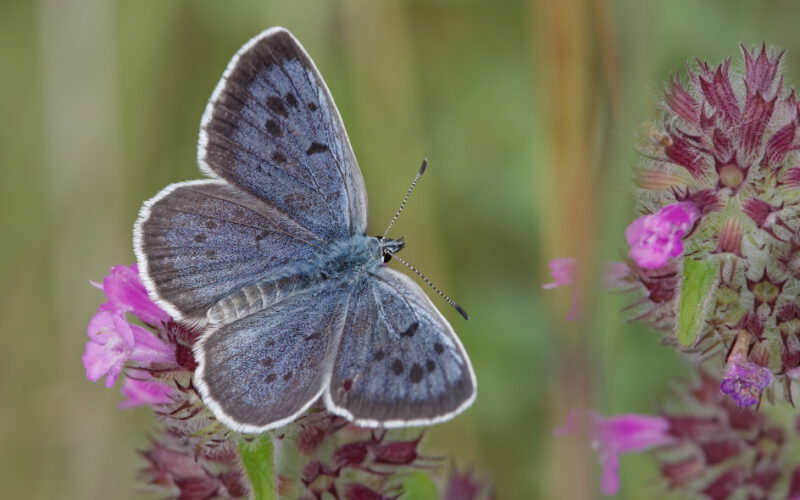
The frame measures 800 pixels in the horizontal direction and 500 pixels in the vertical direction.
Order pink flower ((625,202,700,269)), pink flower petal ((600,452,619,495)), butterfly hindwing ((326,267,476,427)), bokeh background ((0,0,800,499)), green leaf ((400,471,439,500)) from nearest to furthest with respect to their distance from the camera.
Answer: butterfly hindwing ((326,267,476,427)) < pink flower ((625,202,700,269)) < pink flower petal ((600,452,619,495)) < green leaf ((400,471,439,500)) < bokeh background ((0,0,800,499))

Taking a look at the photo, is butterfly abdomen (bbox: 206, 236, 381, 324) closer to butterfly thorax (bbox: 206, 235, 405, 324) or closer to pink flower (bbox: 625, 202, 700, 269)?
butterfly thorax (bbox: 206, 235, 405, 324)

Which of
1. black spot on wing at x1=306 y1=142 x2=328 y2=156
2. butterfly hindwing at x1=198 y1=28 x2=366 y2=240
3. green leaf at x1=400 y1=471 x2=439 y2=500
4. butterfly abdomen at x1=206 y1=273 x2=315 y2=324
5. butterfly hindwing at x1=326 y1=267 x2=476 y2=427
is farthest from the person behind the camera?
green leaf at x1=400 y1=471 x2=439 y2=500

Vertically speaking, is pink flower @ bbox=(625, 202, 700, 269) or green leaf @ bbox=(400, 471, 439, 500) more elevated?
pink flower @ bbox=(625, 202, 700, 269)

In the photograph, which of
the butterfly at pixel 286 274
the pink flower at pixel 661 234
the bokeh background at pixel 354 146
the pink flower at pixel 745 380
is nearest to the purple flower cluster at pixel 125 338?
the butterfly at pixel 286 274

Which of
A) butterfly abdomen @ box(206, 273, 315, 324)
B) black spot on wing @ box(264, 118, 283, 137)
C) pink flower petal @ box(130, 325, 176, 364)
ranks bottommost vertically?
pink flower petal @ box(130, 325, 176, 364)

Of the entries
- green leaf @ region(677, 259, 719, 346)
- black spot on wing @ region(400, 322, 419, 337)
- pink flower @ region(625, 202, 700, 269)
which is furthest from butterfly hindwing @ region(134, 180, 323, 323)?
green leaf @ region(677, 259, 719, 346)

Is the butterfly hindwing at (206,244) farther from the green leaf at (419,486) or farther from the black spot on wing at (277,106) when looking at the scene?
the green leaf at (419,486)

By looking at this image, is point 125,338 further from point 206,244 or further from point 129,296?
point 206,244

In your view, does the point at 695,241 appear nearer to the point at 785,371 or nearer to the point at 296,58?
the point at 785,371
